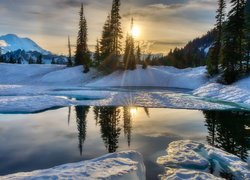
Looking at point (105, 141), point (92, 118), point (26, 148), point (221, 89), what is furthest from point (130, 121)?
point (221, 89)

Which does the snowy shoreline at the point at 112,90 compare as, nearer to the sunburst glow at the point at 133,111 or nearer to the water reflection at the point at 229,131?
the sunburst glow at the point at 133,111

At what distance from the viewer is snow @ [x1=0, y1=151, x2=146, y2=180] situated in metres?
→ 7.94

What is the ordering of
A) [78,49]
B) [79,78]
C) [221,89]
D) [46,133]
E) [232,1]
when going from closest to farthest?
[46,133], [221,89], [232,1], [79,78], [78,49]

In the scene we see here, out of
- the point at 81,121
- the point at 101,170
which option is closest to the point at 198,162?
the point at 101,170

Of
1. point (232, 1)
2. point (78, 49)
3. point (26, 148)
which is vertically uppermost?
point (232, 1)

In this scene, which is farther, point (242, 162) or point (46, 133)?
point (46, 133)

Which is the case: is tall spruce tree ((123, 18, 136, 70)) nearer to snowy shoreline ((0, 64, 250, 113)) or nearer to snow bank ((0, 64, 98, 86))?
snowy shoreline ((0, 64, 250, 113))

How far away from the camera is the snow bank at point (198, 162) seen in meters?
9.59

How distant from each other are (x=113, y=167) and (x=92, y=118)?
11116 mm

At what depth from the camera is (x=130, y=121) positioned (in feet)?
63.2

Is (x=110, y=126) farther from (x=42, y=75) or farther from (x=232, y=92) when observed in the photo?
(x=42, y=75)

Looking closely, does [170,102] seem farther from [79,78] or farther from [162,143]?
[79,78]

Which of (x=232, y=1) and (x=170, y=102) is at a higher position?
(x=232, y=1)

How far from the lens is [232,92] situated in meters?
34.2
